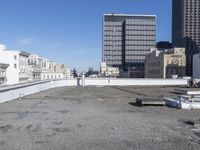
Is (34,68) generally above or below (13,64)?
below

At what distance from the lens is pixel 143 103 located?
21828 mm

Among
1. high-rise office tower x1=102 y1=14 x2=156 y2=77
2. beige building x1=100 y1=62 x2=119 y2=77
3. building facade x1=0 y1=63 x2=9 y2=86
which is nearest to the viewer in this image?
building facade x1=0 y1=63 x2=9 y2=86

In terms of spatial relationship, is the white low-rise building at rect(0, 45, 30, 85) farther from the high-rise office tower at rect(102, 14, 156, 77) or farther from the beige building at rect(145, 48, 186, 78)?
the high-rise office tower at rect(102, 14, 156, 77)

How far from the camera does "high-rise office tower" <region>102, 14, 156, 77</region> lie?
16562 cm

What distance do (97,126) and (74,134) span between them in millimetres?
1961

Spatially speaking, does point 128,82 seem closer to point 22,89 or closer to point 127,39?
point 22,89

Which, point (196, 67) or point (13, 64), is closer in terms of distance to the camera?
point (13, 64)

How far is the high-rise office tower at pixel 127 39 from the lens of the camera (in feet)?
543

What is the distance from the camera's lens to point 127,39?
166 m

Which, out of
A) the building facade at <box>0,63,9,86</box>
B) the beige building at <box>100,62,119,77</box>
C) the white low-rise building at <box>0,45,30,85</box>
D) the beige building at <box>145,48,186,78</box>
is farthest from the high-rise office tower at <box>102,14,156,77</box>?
the building facade at <box>0,63,9,86</box>

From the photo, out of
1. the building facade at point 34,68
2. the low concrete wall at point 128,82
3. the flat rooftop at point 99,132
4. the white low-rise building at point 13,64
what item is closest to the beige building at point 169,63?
the building facade at point 34,68

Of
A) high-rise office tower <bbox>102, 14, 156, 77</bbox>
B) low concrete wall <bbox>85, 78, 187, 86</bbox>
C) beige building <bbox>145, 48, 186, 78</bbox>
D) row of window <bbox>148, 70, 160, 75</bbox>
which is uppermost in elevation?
high-rise office tower <bbox>102, 14, 156, 77</bbox>

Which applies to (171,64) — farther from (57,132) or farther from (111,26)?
(57,132)

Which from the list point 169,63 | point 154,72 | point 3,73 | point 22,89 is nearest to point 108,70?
point 154,72
